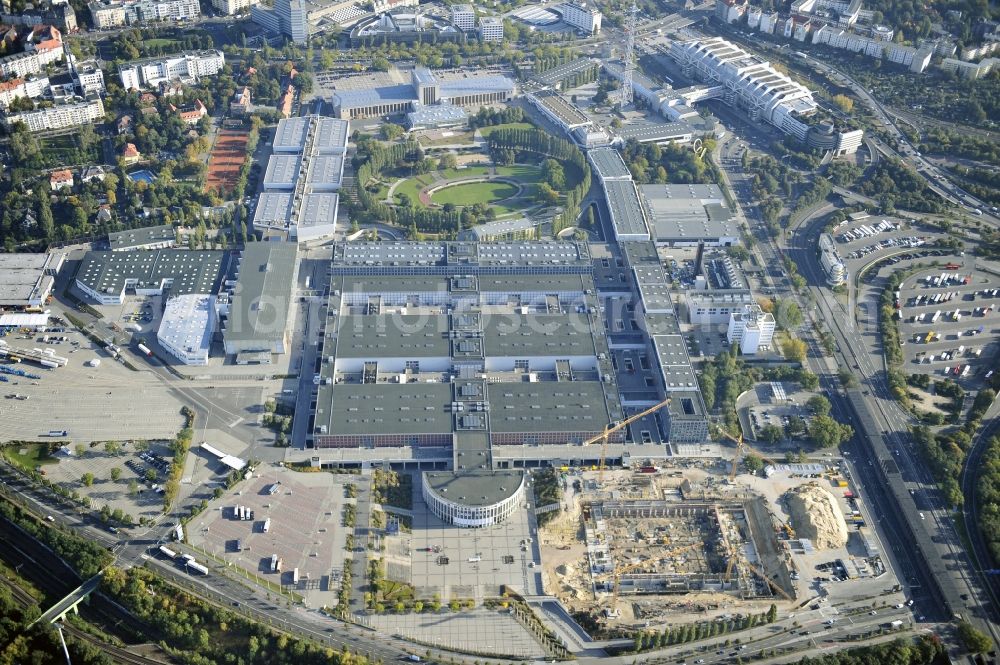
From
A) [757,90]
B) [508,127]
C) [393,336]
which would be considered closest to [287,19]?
[508,127]

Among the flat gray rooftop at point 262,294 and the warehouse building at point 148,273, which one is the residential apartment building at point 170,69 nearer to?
the warehouse building at point 148,273

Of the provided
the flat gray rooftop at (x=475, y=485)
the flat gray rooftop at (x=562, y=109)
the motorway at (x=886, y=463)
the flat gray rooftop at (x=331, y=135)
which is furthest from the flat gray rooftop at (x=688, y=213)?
the flat gray rooftop at (x=475, y=485)

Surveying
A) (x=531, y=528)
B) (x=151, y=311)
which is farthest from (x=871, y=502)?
(x=151, y=311)

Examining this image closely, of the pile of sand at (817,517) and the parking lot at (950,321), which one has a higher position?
the parking lot at (950,321)

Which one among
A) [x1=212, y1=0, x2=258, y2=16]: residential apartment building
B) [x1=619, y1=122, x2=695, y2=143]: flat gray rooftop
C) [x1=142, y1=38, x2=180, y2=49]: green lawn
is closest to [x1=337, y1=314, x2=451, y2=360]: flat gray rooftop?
[x1=619, y1=122, x2=695, y2=143]: flat gray rooftop

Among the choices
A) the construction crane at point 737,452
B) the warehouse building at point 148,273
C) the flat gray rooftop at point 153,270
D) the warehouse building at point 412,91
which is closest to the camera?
the construction crane at point 737,452

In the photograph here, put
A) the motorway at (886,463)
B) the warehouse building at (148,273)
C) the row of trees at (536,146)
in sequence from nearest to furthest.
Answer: the motorway at (886,463)
the warehouse building at (148,273)
the row of trees at (536,146)

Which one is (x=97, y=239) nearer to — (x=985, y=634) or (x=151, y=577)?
(x=151, y=577)
